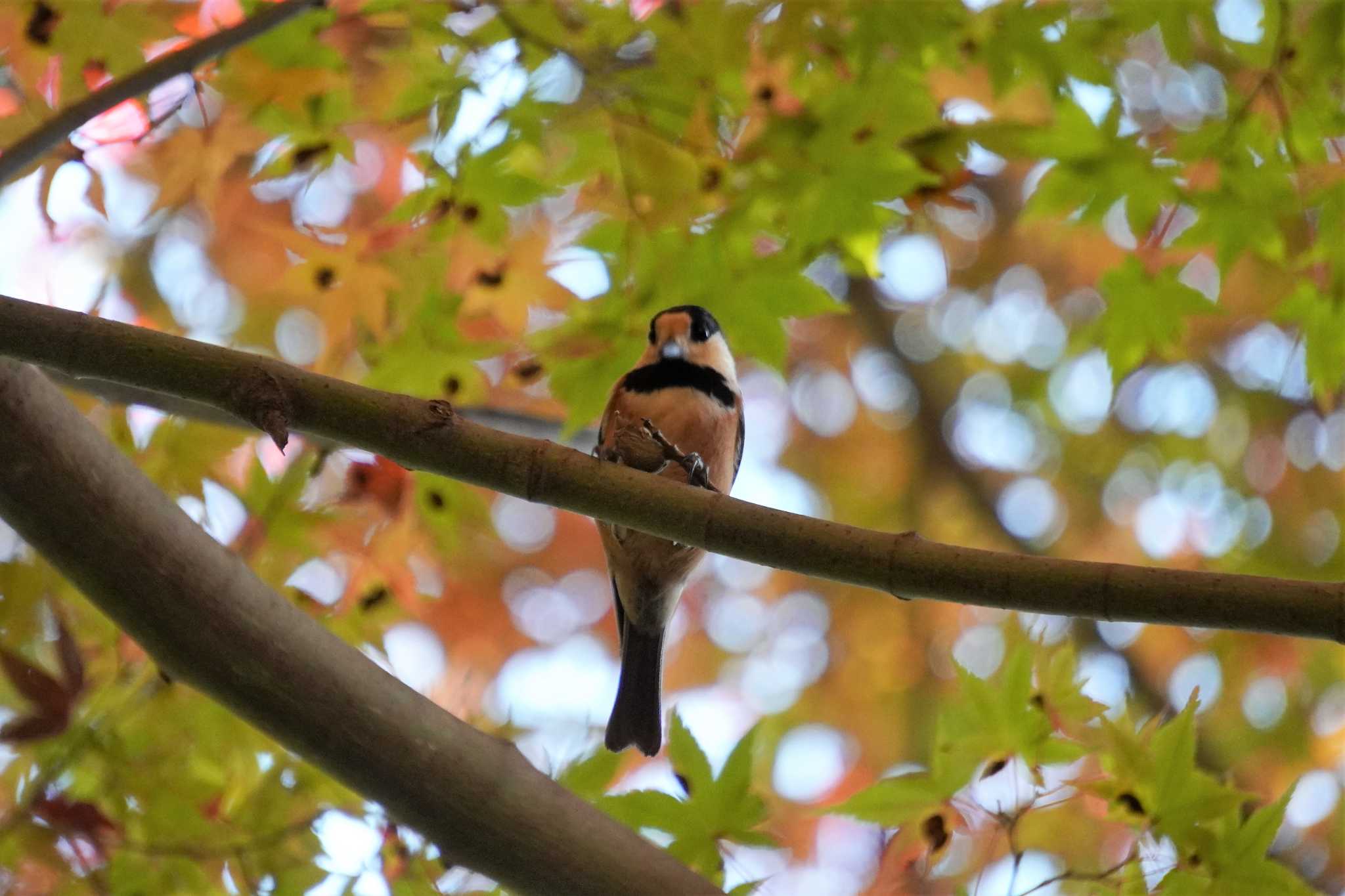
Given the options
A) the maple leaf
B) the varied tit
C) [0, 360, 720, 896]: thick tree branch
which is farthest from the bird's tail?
the maple leaf

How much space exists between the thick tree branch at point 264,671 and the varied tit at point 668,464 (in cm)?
118

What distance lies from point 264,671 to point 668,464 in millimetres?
1384

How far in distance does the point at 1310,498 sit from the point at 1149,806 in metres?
4.40

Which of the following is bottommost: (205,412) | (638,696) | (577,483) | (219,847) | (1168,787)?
(638,696)

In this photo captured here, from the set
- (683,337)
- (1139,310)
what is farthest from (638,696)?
(1139,310)

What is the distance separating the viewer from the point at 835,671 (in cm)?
722

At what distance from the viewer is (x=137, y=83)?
279 cm

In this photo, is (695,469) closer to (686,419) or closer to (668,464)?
(668,464)

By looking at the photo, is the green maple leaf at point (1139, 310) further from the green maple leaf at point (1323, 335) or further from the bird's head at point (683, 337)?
the bird's head at point (683, 337)

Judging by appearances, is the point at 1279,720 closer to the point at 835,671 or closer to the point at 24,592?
the point at 835,671

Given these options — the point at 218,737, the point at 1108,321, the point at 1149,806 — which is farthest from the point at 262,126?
the point at 1149,806

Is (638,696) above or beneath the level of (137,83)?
beneath

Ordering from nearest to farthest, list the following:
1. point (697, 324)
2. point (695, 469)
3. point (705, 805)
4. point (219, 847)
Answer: point (705, 805), point (219, 847), point (695, 469), point (697, 324)

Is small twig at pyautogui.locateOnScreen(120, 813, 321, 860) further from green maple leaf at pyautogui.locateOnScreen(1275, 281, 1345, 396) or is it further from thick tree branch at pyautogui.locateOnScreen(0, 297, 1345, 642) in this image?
green maple leaf at pyautogui.locateOnScreen(1275, 281, 1345, 396)
